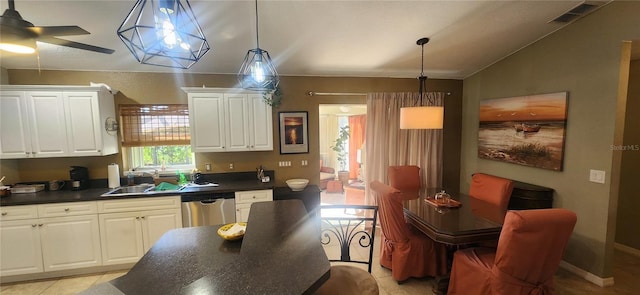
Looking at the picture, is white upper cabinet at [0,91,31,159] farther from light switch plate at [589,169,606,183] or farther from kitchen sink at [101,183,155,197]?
light switch plate at [589,169,606,183]

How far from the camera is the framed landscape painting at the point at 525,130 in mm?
Result: 2910

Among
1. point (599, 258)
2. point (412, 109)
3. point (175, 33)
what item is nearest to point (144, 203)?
point (175, 33)

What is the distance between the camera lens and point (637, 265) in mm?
2926

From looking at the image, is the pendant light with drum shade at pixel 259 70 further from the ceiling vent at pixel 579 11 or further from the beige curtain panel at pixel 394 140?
the ceiling vent at pixel 579 11

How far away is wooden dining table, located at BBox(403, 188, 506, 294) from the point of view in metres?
2.10

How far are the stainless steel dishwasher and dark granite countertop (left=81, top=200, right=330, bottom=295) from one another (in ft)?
4.07

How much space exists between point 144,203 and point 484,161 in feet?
15.0

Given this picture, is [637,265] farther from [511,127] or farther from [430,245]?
[430,245]

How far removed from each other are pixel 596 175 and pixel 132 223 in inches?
194

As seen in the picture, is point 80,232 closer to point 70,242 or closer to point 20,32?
point 70,242

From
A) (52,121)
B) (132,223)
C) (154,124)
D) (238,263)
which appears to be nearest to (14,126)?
(52,121)

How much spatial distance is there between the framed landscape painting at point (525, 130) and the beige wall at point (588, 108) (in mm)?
87

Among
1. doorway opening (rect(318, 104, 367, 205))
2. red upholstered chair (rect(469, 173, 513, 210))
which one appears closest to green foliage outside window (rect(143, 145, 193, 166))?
doorway opening (rect(318, 104, 367, 205))

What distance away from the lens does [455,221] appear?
7.50ft
